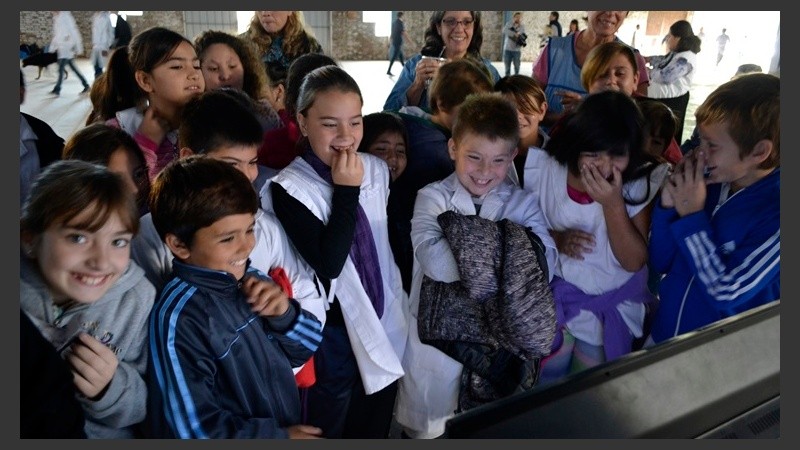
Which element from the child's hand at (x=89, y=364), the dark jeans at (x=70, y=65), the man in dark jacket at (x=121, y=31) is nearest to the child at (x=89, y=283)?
the child's hand at (x=89, y=364)

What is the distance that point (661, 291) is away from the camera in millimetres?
1493

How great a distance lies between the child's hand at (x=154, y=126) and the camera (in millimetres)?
1777

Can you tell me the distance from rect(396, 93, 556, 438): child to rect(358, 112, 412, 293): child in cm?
Answer: 8

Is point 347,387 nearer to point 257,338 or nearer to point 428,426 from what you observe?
point 428,426

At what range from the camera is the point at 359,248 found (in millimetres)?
1508

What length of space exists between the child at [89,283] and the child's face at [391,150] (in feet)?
2.75

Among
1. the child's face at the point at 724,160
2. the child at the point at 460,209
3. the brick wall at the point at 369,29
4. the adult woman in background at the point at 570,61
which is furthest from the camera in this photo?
the brick wall at the point at 369,29

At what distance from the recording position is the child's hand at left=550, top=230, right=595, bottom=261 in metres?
1.53

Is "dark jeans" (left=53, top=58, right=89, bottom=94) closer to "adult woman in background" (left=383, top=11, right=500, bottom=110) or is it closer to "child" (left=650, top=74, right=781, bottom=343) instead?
"adult woman in background" (left=383, top=11, right=500, bottom=110)

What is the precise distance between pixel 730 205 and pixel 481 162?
0.62 meters

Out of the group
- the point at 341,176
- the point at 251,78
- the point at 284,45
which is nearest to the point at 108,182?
the point at 341,176

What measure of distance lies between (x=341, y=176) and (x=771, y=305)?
0.94 meters

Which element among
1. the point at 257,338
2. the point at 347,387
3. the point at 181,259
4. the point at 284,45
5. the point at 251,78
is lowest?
the point at 347,387

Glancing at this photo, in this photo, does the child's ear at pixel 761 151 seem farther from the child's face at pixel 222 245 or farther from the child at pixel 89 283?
the child at pixel 89 283
